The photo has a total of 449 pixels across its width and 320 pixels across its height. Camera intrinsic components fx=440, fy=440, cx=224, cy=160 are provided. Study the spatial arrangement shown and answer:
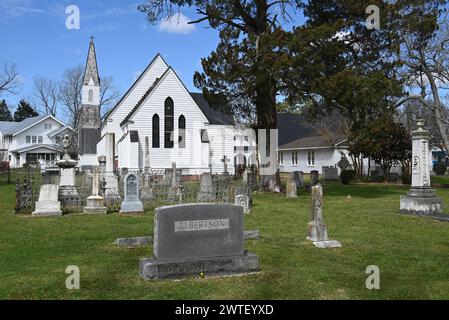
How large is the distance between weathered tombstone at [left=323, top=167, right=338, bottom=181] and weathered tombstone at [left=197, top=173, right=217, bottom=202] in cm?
2220

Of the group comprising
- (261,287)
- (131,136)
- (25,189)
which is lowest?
(261,287)

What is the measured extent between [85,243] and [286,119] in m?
50.6

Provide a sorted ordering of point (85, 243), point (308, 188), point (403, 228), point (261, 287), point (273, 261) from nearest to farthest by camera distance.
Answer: point (261, 287), point (273, 261), point (85, 243), point (403, 228), point (308, 188)

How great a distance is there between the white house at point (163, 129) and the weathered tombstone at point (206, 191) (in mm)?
16353

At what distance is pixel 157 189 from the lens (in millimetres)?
20562

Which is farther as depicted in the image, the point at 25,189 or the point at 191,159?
the point at 191,159

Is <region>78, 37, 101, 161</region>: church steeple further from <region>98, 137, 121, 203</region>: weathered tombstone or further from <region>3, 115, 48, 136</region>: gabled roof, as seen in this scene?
<region>98, 137, 121, 203</region>: weathered tombstone

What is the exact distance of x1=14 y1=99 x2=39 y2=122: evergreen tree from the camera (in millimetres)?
96000

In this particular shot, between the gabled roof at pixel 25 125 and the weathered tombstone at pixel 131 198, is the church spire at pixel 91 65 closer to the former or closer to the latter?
the gabled roof at pixel 25 125

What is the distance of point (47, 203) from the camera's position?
14500mm

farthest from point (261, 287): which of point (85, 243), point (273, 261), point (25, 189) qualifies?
point (25, 189)

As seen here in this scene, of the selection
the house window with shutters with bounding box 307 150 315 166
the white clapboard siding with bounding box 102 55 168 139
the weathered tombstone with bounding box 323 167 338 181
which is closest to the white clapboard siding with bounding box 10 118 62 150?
the white clapboard siding with bounding box 102 55 168 139

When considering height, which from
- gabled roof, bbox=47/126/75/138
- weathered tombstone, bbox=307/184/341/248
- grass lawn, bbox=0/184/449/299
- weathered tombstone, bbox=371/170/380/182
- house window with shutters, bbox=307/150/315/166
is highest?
gabled roof, bbox=47/126/75/138
